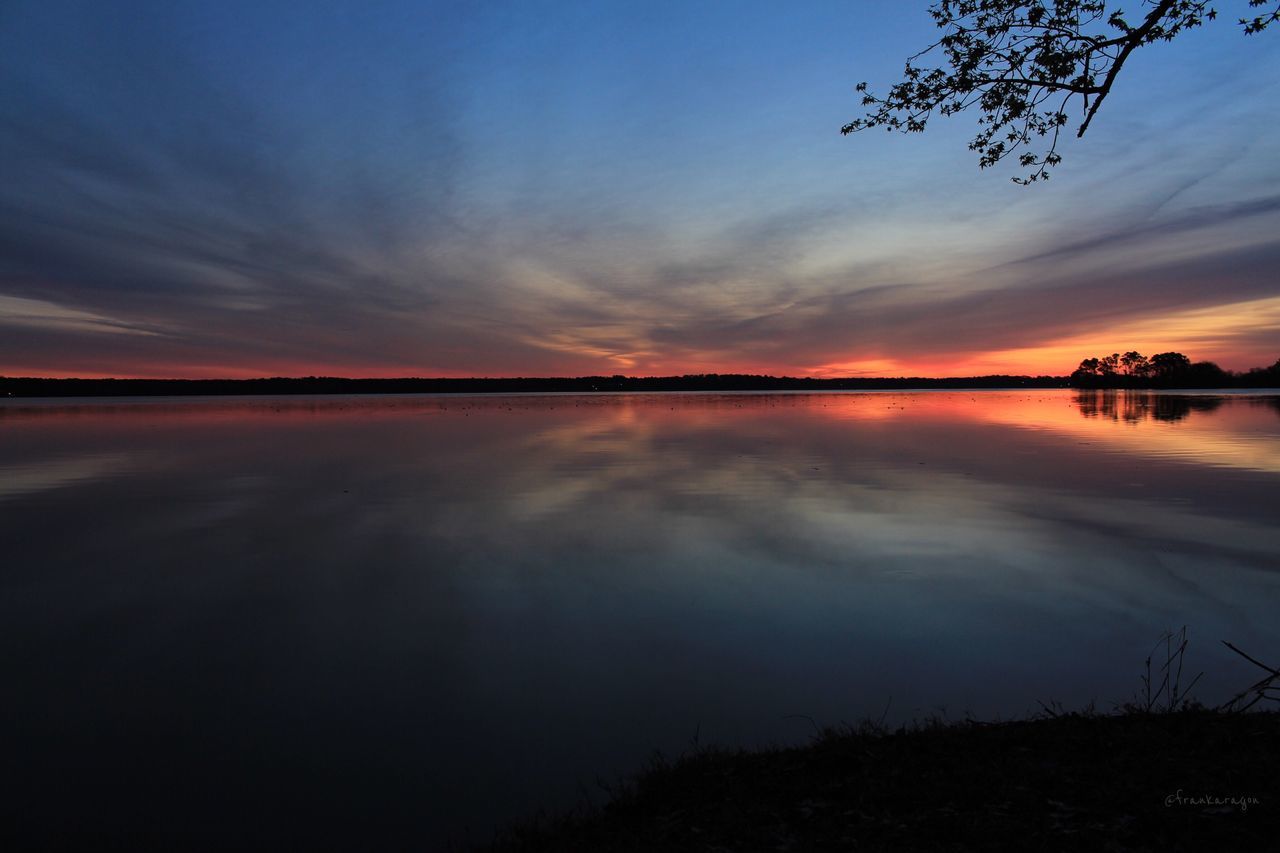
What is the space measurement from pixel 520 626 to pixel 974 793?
708 centimetres

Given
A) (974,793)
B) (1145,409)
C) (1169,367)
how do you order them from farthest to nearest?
1. (1169,367)
2. (1145,409)
3. (974,793)

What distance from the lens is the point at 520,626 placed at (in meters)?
11.0

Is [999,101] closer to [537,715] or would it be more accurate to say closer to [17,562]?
[537,715]

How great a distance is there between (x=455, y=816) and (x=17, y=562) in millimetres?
14466

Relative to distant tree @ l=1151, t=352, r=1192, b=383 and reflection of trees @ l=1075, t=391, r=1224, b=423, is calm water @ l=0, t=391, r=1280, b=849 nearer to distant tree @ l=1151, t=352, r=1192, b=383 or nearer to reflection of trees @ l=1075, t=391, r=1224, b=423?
reflection of trees @ l=1075, t=391, r=1224, b=423

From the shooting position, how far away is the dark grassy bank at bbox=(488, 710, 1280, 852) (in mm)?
5125

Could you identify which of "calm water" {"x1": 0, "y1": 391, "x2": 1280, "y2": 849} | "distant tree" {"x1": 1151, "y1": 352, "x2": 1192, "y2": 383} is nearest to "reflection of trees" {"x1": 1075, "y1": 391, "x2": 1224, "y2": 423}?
"calm water" {"x1": 0, "y1": 391, "x2": 1280, "y2": 849}

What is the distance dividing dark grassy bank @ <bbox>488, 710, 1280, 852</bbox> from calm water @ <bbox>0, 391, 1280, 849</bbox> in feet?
2.74

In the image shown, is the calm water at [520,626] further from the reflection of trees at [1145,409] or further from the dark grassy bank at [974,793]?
the reflection of trees at [1145,409]

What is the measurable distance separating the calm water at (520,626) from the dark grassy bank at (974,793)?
0.84 m

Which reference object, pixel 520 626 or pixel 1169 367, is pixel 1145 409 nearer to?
pixel 520 626

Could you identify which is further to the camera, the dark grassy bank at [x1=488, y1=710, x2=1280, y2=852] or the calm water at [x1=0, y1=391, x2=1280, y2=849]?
the calm water at [x1=0, y1=391, x2=1280, y2=849]

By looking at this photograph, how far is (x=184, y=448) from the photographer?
3988 cm

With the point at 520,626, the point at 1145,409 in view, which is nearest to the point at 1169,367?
the point at 1145,409
